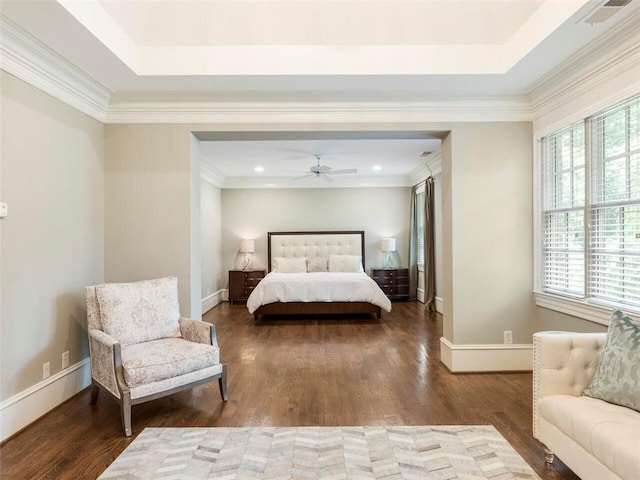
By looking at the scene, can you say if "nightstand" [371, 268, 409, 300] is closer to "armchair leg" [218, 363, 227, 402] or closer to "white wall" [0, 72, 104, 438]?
"armchair leg" [218, 363, 227, 402]

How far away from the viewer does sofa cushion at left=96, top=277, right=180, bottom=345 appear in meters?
2.65

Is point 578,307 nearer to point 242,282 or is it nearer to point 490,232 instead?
point 490,232

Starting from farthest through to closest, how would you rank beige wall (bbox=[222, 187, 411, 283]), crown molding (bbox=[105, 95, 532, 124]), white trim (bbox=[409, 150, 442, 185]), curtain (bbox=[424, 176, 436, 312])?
1. beige wall (bbox=[222, 187, 411, 283])
2. curtain (bbox=[424, 176, 436, 312])
3. white trim (bbox=[409, 150, 442, 185])
4. crown molding (bbox=[105, 95, 532, 124])

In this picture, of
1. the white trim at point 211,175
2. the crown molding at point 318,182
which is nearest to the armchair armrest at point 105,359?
the white trim at point 211,175

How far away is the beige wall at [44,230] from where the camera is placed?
2.26 meters

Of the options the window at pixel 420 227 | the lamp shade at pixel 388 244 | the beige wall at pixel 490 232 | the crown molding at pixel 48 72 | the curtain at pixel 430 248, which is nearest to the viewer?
the crown molding at pixel 48 72

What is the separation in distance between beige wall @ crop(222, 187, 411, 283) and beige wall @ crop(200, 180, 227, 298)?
223 millimetres

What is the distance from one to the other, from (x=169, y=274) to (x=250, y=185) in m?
4.47

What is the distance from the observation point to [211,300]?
6.68m

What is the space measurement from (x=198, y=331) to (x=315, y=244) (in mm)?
4708

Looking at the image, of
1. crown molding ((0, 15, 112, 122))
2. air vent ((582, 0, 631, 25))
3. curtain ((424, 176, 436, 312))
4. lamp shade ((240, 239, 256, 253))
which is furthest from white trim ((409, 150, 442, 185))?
crown molding ((0, 15, 112, 122))

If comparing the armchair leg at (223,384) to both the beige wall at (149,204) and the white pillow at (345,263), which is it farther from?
the white pillow at (345,263)

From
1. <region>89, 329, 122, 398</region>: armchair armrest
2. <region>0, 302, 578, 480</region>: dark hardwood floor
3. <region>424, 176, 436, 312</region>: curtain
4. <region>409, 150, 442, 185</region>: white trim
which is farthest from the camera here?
<region>424, 176, 436, 312</region>: curtain

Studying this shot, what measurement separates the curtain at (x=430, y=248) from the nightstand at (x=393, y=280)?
0.81m
